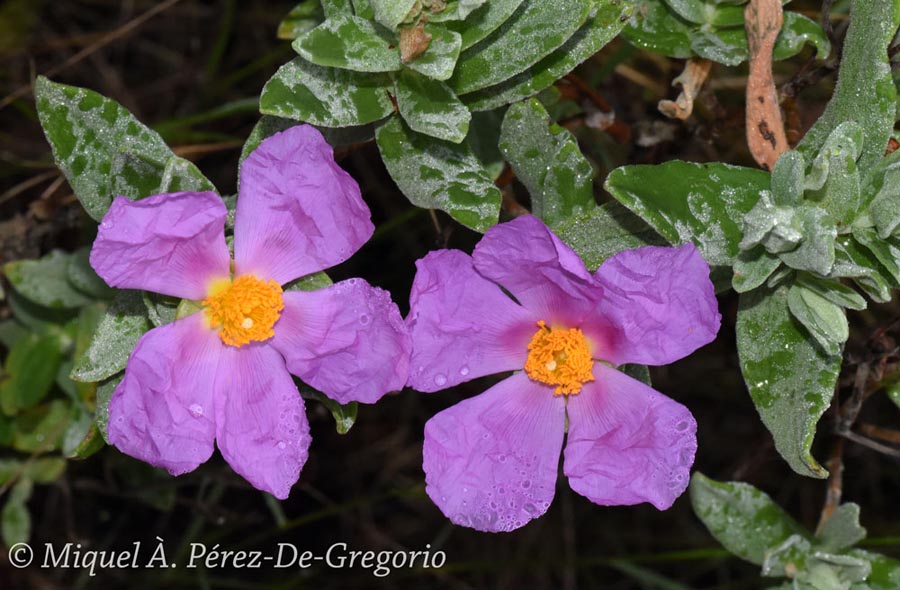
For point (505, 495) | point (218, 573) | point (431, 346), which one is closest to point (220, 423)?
point (431, 346)

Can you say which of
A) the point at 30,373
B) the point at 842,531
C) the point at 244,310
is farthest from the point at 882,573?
the point at 30,373

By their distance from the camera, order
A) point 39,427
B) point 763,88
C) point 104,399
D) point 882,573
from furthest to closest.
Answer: point 39,427
point 882,573
point 763,88
point 104,399

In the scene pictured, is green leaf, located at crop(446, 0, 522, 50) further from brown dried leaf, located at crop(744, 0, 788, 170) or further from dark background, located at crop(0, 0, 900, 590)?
dark background, located at crop(0, 0, 900, 590)

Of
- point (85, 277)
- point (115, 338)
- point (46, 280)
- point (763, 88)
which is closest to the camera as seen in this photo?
point (115, 338)

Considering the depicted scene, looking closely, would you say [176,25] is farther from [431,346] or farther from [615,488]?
[615,488]

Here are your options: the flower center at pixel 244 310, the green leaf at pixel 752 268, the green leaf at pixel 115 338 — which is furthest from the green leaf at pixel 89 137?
the green leaf at pixel 752 268

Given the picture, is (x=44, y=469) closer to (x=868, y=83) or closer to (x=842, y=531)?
(x=842, y=531)

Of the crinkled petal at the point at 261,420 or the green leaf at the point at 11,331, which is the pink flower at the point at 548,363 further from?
the green leaf at the point at 11,331
